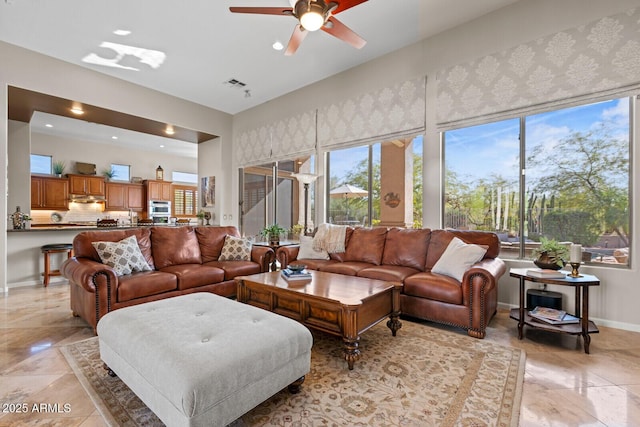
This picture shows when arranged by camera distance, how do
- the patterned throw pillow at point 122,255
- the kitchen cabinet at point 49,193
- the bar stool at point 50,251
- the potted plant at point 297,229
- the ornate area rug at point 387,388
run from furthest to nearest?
1. the kitchen cabinet at point 49,193
2. the potted plant at point 297,229
3. the bar stool at point 50,251
4. the patterned throw pillow at point 122,255
5. the ornate area rug at point 387,388

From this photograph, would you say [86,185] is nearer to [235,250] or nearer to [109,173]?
[109,173]

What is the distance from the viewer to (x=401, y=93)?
14.1 ft

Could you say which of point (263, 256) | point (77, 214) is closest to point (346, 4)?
point (263, 256)

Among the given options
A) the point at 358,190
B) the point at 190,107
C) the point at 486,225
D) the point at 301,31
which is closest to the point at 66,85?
the point at 190,107

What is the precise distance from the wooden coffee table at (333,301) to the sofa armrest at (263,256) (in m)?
1.18

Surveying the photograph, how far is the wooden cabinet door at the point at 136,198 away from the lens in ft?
30.2

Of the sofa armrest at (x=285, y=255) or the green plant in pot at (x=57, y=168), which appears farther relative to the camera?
the green plant in pot at (x=57, y=168)

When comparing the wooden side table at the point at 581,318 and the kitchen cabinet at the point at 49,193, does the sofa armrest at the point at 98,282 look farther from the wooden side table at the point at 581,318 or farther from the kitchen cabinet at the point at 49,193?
the kitchen cabinet at the point at 49,193

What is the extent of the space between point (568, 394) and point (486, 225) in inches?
90.0

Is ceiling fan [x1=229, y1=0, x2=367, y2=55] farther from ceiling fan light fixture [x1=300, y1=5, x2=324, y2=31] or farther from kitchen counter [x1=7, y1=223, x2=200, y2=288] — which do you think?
kitchen counter [x1=7, y1=223, x2=200, y2=288]

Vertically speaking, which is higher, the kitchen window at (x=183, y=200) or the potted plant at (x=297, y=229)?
the kitchen window at (x=183, y=200)

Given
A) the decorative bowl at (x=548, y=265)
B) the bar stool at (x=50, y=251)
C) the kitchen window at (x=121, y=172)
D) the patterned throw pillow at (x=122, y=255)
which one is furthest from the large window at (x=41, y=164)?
the decorative bowl at (x=548, y=265)

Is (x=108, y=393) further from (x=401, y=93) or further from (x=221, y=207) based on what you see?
(x=221, y=207)

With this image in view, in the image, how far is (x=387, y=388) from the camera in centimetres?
191
